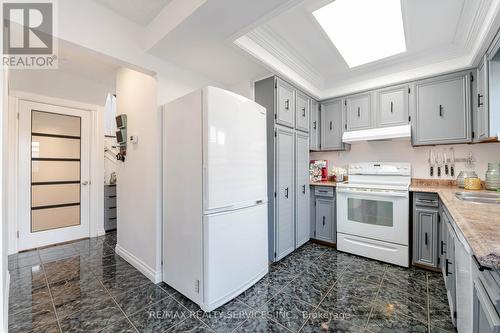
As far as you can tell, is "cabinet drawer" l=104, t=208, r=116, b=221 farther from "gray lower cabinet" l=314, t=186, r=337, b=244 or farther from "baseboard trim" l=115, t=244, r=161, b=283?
"gray lower cabinet" l=314, t=186, r=337, b=244

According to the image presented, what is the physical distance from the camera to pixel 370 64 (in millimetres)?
2832

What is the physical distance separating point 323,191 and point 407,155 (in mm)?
1275

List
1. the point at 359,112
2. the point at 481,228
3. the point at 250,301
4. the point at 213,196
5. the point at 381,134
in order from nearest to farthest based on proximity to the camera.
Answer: the point at 481,228, the point at 213,196, the point at 250,301, the point at 381,134, the point at 359,112

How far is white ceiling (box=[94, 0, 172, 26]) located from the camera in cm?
183

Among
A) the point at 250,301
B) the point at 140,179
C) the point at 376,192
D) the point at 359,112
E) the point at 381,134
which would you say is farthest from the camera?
the point at 359,112

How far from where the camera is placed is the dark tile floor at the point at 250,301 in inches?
63.1

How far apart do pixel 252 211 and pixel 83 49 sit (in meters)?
2.12

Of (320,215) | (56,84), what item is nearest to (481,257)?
(320,215)

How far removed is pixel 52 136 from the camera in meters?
3.33

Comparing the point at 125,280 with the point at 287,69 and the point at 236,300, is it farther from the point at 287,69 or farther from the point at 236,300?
the point at 287,69

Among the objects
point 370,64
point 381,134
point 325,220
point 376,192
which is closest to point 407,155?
point 381,134

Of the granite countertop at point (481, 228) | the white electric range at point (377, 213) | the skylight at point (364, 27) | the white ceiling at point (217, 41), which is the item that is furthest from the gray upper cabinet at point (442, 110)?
the white ceiling at point (217, 41)

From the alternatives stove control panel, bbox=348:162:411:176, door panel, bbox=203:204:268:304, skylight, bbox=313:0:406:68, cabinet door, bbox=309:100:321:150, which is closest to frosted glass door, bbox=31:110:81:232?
door panel, bbox=203:204:268:304

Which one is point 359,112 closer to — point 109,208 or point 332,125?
point 332,125
